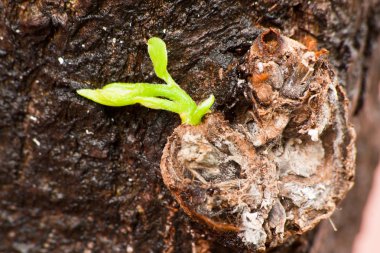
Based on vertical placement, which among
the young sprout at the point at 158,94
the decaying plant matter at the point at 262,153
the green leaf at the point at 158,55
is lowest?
the decaying plant matter at the point at 262,153

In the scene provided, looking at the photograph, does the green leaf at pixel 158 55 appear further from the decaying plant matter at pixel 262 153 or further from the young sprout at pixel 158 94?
the decaying plant matter at pixel 262 153

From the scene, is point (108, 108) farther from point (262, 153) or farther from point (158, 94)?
point (262, 153)

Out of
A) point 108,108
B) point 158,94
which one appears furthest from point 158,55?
point 108,108

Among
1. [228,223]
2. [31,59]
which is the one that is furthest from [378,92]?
[31,59]

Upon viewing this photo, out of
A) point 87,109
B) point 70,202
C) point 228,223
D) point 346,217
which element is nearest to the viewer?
point 228,223

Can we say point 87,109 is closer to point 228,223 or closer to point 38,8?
point 38,8

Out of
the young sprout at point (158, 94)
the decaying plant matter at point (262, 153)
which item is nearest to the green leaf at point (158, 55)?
the young sprout at point (158, 94)

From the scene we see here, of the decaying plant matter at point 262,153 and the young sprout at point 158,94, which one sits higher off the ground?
the young sprout at point 158,94
